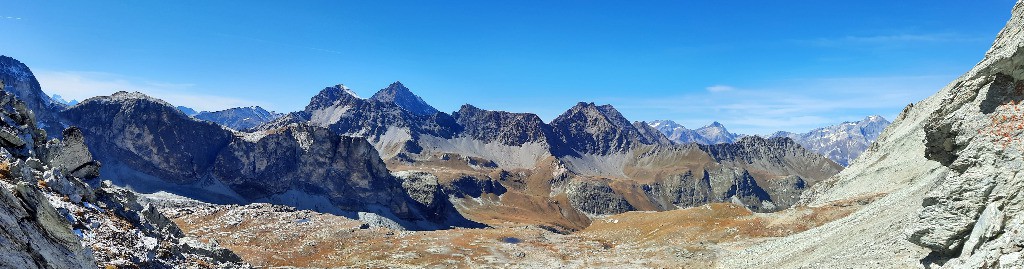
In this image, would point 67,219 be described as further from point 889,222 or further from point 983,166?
point 889,222

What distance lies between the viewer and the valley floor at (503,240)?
248ft

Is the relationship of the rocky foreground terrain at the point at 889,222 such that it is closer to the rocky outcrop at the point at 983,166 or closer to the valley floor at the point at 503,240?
the rocky outcrop at the point at 983,166

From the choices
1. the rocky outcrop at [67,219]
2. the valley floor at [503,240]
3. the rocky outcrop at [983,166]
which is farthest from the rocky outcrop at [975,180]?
the valley floor at [503,240]

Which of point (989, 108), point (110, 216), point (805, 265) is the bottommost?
point (805, 265)

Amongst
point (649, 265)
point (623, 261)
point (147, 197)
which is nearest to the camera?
point (649, 265)

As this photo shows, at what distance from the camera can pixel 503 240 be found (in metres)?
114

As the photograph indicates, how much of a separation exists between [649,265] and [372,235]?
67389 mm

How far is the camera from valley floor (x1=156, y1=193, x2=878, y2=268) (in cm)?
7569

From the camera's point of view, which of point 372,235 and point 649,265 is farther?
point 372,235

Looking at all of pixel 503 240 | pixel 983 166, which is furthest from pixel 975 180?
pixel 503 240

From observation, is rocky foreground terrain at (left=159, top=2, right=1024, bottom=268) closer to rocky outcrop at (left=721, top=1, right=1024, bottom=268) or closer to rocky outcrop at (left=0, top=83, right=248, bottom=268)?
rocky outcrop at (left=721, top=1, right=1024, bottom=268)

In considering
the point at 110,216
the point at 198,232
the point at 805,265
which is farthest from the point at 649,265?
the point at 198,232

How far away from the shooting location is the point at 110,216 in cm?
2880

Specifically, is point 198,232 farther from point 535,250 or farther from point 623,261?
point 623,261
